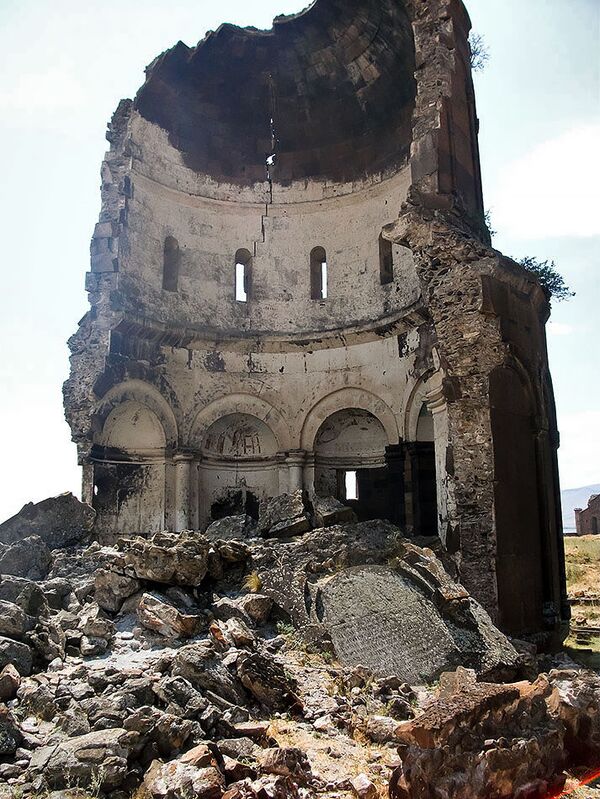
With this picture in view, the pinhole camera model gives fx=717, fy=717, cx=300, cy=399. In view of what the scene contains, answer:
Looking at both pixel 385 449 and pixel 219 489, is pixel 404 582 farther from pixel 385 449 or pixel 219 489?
pixel 219 489

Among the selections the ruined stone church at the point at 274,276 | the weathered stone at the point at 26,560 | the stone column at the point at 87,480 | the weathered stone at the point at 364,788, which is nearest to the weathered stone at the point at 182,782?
the weathered stone at the point at 364,788

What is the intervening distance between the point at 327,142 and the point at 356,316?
409 cm

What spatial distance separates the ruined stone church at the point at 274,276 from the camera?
13.5 meters

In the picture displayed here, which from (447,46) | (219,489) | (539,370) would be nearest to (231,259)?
(219,489)

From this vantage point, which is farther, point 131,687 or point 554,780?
point 131,687

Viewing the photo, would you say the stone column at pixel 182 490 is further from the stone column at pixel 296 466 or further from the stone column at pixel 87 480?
the stone column at pixel 296 466

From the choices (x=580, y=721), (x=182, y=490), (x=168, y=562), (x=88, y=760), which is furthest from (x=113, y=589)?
(x=182, y=490)

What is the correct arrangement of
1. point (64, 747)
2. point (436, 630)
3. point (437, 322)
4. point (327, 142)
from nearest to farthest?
point (64, 747) < point (436, 630) < point (437, 322) < point (327, 142)

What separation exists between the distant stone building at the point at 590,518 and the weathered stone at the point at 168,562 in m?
24.4

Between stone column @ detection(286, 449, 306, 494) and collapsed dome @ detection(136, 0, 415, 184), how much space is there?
6.13m

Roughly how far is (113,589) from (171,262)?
9.45 metres

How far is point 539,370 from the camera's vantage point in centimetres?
1079

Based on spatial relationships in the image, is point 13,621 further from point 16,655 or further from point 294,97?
point 294,97

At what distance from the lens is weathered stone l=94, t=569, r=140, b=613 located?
24.6ft
